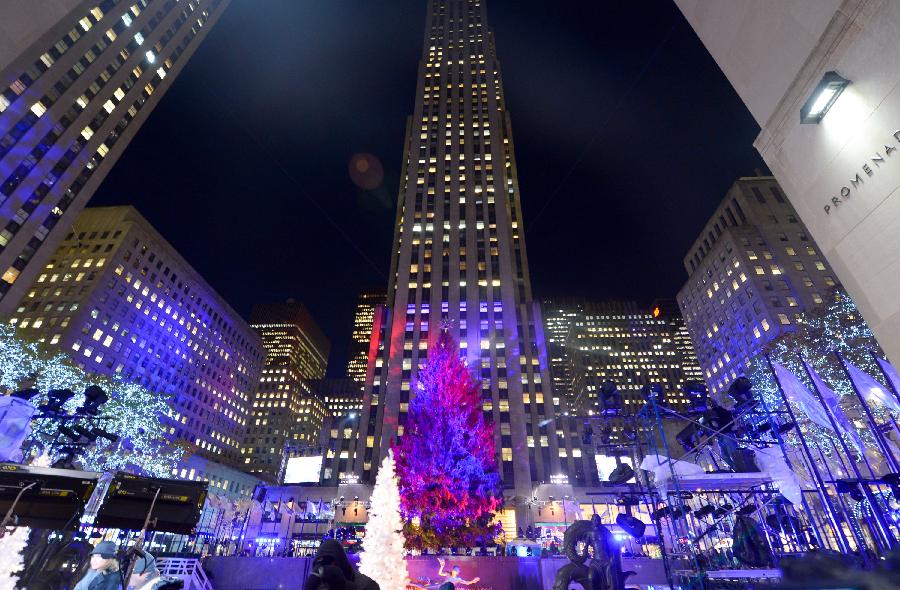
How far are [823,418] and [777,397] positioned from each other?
2537 centimetres

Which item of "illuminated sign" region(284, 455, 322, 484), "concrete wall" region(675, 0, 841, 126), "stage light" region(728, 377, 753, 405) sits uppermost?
"concrete wall" region(675, 0, 841, 126)

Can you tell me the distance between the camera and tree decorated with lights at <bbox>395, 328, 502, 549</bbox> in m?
20.1

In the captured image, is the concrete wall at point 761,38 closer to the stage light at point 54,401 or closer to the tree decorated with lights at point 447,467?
the tree decorated with lights at point 447,467

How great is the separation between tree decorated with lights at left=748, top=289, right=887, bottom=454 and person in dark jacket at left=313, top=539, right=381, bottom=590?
30.9 metres

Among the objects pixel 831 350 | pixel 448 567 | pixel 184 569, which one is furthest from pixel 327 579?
pixel 831 350

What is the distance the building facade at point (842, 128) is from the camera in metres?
5.70

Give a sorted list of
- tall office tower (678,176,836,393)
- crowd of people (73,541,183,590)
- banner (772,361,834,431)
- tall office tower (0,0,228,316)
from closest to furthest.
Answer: crowd of people (73,541,183,590), banner (772,361,834,431), tall office tower (0,0,228,316), tall office tower (678,176,836,393)

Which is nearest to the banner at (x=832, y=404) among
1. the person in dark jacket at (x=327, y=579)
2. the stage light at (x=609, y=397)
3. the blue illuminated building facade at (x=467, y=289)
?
the stage light at (x=609, y=397)

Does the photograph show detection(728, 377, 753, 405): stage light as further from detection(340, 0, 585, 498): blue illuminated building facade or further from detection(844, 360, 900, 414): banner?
detection(340, 0, 585, 498): blue illuminated building facade

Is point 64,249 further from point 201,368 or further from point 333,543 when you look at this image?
point 333,543

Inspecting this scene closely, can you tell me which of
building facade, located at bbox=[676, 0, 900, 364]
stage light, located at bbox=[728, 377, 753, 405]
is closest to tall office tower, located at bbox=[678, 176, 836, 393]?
stage light, located at bbox=[728, 377, 753, 405]

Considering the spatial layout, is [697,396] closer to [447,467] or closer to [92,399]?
[447,467]

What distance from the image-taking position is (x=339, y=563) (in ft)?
13.9

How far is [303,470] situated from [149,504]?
103ft
